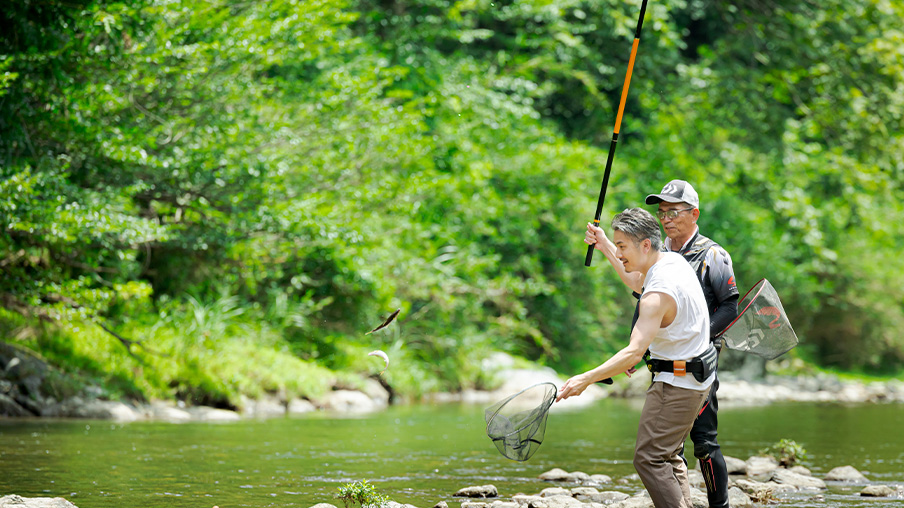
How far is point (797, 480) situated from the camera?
6684 millimetres

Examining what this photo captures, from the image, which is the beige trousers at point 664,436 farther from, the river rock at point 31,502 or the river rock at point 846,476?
the river rock at point 846,476

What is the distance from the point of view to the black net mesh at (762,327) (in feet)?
15.5

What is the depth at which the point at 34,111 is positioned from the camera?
9125 millimetres

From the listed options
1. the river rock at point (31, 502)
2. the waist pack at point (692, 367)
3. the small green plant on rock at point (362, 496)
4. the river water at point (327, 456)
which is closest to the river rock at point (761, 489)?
the river water at point (327, 456)

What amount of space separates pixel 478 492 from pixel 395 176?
27.8 ft

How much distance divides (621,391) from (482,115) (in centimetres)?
599

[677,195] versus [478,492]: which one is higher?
[677,195]

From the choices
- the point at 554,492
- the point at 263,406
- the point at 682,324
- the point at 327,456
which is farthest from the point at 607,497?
the point at 263,406

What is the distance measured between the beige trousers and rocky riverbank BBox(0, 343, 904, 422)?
739cm

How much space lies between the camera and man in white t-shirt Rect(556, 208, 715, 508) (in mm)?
3900

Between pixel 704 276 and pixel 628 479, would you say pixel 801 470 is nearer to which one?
pixel 628 479

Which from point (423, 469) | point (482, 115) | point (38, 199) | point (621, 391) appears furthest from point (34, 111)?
point (621, 391)

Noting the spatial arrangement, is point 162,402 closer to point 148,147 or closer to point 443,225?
point 148,147

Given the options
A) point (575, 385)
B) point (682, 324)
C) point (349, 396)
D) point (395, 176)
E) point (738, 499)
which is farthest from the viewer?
point (395, 176)
